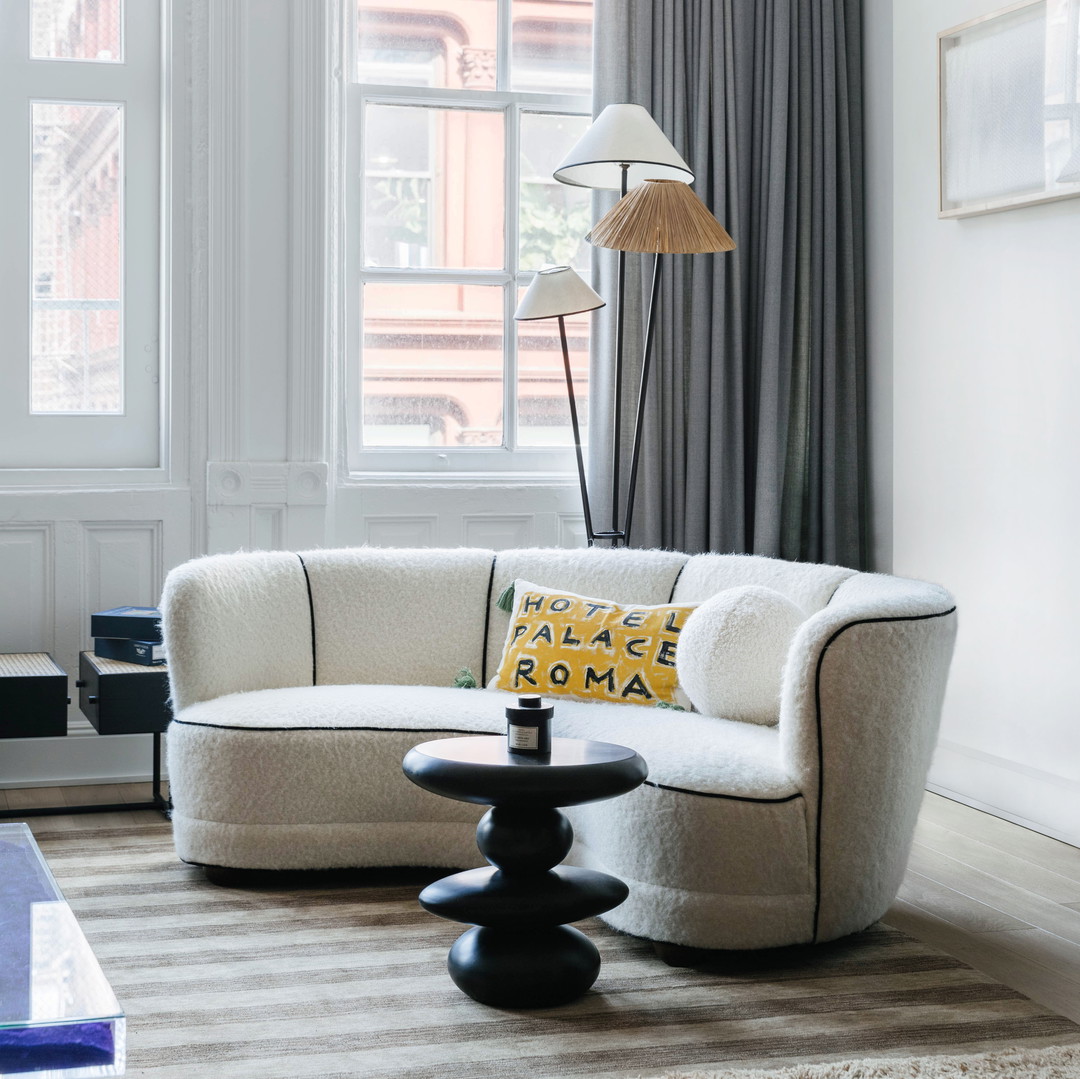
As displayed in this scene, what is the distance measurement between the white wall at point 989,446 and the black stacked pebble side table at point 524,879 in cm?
153

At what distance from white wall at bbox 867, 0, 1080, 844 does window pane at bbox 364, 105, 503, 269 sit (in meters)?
1.17

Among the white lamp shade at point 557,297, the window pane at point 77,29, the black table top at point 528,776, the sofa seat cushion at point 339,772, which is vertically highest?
the window pane at point 77,29

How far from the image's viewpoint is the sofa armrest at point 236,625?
114 inches

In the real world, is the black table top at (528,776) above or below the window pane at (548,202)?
below

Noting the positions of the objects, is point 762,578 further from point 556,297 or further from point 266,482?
point 266,482

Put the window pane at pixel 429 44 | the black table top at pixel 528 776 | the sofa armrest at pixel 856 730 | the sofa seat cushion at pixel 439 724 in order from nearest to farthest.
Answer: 1. the black table top at pixel 528 776
2. the sofa armrest at pixel 856 730
3. the sofa seat cushion at pixel 439 724
4. the window pane at pixel 429 44

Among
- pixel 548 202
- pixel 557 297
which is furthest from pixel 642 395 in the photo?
pixel 548 202

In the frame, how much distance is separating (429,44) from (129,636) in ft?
6.30

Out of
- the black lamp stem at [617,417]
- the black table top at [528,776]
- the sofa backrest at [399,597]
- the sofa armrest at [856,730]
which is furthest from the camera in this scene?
the black lamp stem at [617,417]

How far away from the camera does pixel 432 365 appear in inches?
159

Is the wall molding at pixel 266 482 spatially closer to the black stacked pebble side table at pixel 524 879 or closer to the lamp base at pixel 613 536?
the lamp base at pixel 613 536

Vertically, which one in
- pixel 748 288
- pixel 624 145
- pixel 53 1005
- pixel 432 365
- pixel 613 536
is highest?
pixel 624 145

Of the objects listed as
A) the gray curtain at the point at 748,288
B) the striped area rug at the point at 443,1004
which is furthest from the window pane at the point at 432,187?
the striped area rug at the point at 443,1004

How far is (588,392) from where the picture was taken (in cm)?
404
